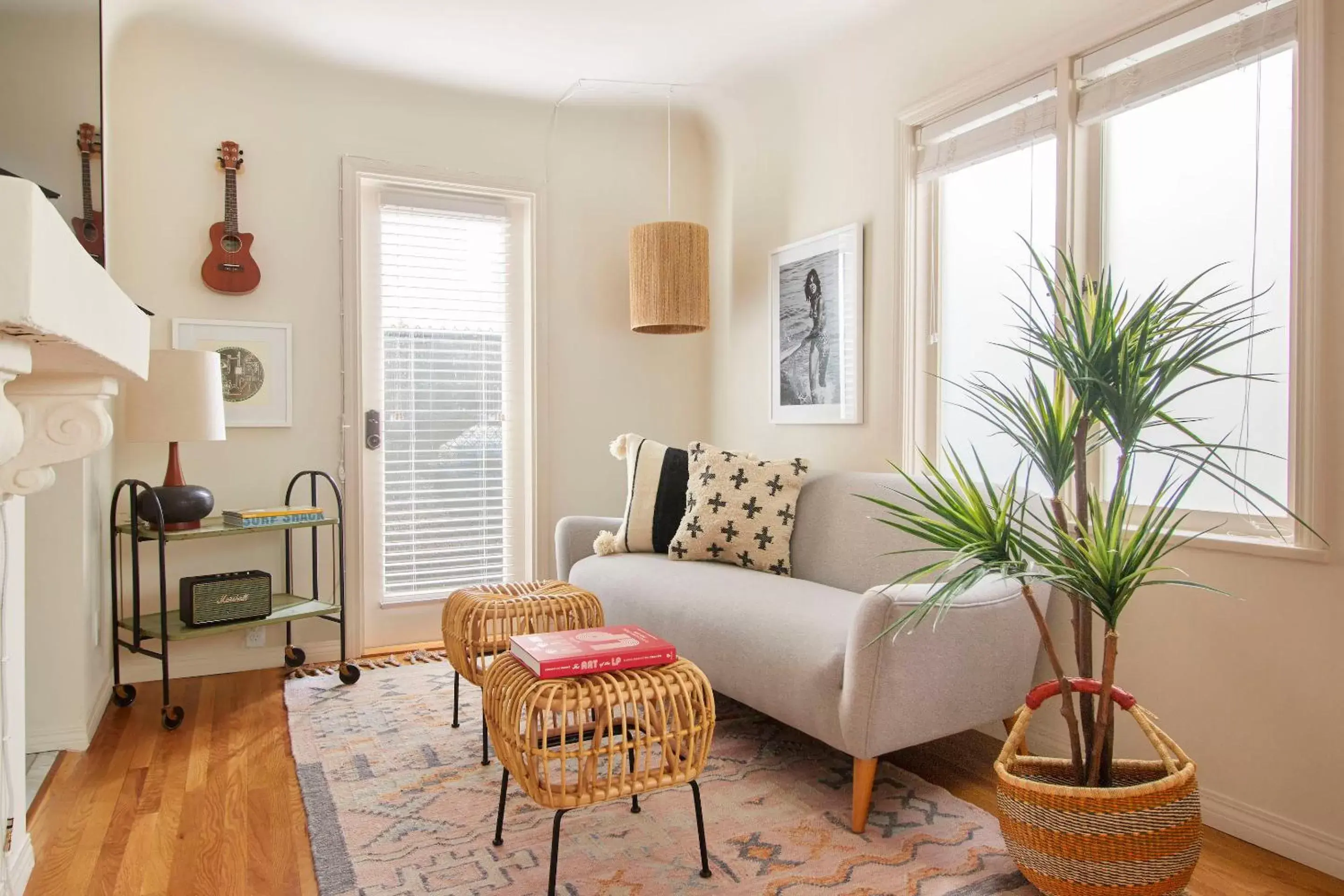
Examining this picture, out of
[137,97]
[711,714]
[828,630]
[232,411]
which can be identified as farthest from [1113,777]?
[137,97]

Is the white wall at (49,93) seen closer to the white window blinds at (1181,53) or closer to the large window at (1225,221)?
the large window at (1225,221)

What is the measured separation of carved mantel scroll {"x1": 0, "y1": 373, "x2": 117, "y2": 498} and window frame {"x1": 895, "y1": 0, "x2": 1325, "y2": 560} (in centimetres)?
230

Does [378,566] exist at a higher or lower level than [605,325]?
lower

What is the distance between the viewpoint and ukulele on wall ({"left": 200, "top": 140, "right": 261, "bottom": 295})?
135 inches

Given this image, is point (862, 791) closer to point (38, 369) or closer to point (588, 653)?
point (588, 653)


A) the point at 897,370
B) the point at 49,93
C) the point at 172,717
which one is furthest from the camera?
the point at 897,370

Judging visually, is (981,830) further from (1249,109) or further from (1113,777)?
(1249,109)

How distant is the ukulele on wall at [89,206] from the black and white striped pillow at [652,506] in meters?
1.99

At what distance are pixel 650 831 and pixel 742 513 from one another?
4.15 feet

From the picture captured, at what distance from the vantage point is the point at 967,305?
2.94 meters

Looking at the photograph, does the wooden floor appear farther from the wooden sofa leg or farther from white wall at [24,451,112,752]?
the wooden sofa leg

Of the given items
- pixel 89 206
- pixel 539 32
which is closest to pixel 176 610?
pixel 89 206

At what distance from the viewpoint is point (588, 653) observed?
73.9 inches

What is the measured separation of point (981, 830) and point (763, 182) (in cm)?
278
